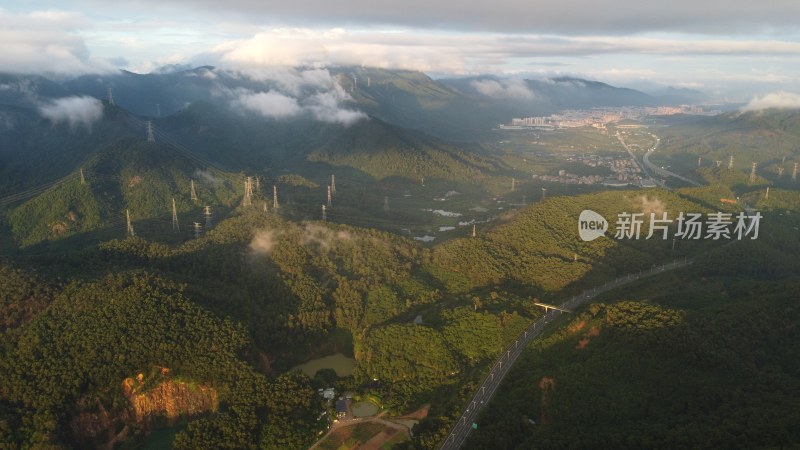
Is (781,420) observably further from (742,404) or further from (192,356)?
(192,356)

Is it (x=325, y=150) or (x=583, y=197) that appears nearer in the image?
(x=583, y=197)

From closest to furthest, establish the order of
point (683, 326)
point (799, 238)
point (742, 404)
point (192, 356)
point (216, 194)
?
point (742, 404), point (683, 326), point (192, 356), point (799, 238), point (216, 194)

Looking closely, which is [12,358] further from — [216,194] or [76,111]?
[76,111]

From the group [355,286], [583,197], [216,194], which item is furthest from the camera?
[216,194]

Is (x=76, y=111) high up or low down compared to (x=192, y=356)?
up

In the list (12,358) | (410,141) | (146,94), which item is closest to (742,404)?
(12,358)

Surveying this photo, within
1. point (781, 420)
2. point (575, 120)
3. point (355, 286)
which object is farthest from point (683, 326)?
point (575, 120)
